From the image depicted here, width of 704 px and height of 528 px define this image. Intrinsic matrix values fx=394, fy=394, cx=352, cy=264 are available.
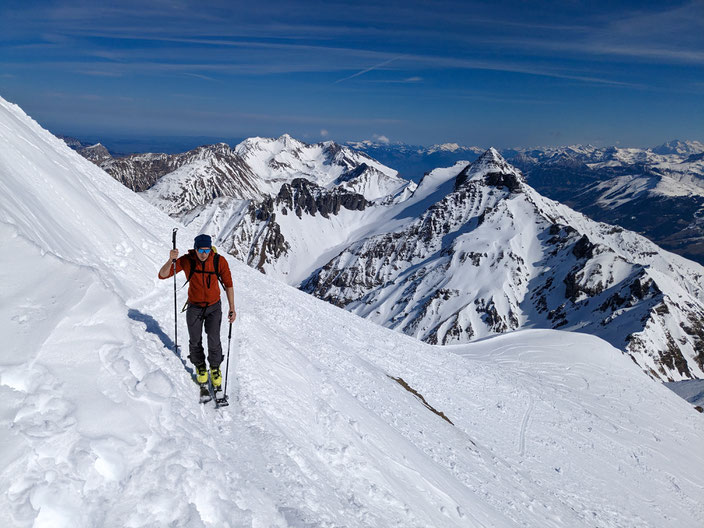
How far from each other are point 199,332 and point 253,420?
2267mm

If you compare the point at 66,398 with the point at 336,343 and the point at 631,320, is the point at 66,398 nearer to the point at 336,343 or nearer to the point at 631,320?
the point at 336,343

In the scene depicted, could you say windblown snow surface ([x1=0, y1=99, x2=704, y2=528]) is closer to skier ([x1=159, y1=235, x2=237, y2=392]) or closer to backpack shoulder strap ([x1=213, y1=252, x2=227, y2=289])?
skier ([x1=159, y1=235, x2=237, y2=392])

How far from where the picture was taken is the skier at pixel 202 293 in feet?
27.3

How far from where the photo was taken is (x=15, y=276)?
608cm

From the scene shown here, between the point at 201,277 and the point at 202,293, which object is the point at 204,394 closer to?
the point at 202,293

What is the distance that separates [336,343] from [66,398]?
46.7 feet

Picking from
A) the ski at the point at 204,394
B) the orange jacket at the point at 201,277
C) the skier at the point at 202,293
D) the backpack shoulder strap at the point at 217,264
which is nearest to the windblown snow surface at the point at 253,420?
the ski at the point at 204,394

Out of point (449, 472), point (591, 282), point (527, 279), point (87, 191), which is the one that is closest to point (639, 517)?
point (449, 472)

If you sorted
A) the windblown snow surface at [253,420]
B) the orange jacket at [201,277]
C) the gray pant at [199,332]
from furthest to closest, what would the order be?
1. the gray pant at [199,332]
2. the orange jacket at [201,277]
3. the windblown snow surface at [253,420]

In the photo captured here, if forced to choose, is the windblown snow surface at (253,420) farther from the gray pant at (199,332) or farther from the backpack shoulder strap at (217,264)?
the backpack shoulder strap at (217,264)

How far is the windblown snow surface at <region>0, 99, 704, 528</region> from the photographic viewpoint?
4992 mm

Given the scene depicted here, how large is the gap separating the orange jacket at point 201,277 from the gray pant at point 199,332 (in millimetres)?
180

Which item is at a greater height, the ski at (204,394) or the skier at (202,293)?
the skier at (202,293)

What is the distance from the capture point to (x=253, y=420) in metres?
8.66
